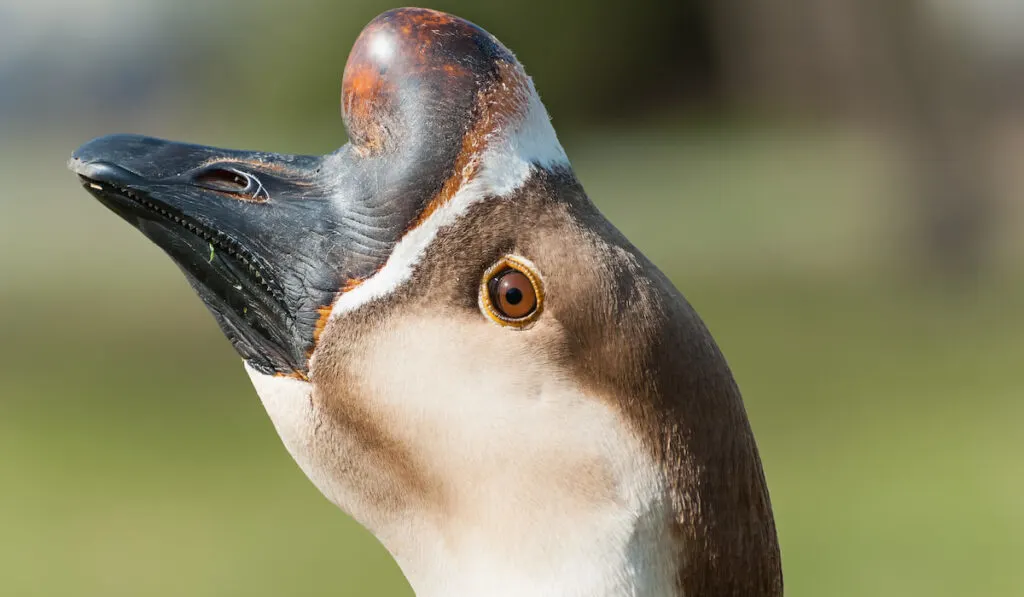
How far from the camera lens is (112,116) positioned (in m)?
23.2

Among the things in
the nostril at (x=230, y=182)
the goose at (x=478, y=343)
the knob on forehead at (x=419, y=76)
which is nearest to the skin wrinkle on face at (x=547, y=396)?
the goose at (x=478, y=343)

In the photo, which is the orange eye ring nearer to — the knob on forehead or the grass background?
the knob on forehead

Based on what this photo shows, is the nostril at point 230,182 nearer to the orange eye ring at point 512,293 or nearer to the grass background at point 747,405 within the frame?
the orange eye ring at point 512,293

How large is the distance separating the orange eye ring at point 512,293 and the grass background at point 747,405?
5417 mm

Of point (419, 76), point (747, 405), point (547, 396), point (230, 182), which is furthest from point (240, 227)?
point (747, 405)

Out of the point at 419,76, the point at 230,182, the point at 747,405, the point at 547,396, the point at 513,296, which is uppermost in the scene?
the point at 419,76

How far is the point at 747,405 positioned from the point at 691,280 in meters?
4.49

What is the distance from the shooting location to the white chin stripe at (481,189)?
5.63 feet

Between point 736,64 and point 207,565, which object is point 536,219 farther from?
point 736,64

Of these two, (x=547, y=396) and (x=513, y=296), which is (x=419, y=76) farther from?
(x=547, y=396)

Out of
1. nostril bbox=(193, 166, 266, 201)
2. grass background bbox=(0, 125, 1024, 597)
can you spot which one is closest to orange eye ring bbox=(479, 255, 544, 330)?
nostril bbox=(193, 166, 266, 201)

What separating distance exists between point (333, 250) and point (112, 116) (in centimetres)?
2299

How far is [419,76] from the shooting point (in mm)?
1734

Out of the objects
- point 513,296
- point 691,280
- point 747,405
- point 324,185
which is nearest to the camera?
point 513,296
